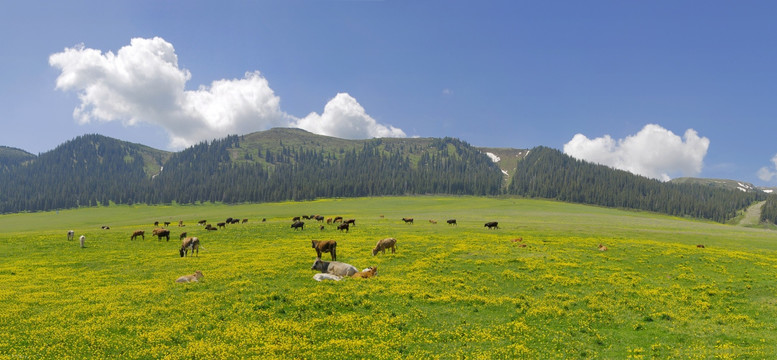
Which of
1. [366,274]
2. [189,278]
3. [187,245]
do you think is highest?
[366,274]

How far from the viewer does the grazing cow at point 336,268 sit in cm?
2497

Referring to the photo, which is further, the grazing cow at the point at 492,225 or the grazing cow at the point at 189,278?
the grazing cow at the point at 492,225

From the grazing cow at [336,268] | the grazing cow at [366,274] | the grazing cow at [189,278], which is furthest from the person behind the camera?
the grazing cow at [336,268]

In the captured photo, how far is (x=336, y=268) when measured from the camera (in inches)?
1000

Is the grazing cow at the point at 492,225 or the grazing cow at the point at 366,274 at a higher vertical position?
the grazing cow at the point at 492,225

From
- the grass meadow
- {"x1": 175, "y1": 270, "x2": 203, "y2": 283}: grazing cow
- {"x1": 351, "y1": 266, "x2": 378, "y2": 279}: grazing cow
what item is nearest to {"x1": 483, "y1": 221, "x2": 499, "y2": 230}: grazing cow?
the grass meadow

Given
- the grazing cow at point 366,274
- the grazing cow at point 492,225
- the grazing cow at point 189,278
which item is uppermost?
the grazing cow at point 492,225

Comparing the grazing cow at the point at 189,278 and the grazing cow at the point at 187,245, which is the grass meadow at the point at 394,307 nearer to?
the grazing cow at the point at 189,278

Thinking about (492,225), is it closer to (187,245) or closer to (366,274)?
(366,274)

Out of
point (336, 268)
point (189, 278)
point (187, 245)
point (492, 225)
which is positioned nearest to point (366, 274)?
point (336, 268)

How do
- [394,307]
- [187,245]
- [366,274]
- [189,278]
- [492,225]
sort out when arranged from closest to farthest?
1. [394,307]
2. [189,278]
3. [366,274]
4. [187,245]
5. [492,225]

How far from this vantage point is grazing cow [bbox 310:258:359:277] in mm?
24972

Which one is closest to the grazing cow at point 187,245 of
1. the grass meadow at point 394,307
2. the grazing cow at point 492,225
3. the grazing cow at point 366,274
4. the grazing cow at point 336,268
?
the grass meadow at point 394,307

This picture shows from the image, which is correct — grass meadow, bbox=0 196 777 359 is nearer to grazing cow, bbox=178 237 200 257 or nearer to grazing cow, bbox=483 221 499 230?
grazing cow, bbox=178 237 200 257
